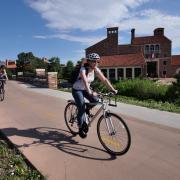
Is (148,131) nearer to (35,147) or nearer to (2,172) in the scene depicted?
(35,147)

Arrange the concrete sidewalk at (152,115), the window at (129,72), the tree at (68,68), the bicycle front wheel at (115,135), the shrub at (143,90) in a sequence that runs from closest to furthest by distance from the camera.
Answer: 1. the bicycle front wheel at (115,135)
2. the concrete sidewalk at (152,115)
3. the shrub at (143,90)
4. the tree at (68,68)
5. the window at (129,72)

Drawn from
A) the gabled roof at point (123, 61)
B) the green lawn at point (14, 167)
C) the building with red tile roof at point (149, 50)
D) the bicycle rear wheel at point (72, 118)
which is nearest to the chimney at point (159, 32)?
the building with red tile roof at point (149, 50)

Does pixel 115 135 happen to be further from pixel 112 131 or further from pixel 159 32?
pixel 159 32

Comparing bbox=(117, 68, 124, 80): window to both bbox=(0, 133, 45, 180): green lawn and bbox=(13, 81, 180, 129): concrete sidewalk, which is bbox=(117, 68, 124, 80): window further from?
bbox=(0, 133, 45, 180): green lawn

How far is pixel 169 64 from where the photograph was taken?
214 feet

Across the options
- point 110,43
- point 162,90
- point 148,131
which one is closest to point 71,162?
point 148,131

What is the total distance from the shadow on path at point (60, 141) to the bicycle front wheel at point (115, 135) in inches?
6.2

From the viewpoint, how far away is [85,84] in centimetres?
561

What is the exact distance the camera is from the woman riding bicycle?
5672 millimetres

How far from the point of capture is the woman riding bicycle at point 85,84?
5.67m

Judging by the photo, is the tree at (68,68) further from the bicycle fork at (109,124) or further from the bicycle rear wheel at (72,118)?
the bicycle fork at (109,124)

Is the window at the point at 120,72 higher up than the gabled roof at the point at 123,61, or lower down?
lower down

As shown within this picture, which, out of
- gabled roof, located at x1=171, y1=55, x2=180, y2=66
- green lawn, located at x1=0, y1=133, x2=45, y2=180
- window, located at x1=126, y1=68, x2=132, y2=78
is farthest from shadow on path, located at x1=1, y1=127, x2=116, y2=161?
gabled roof, located at x1=171, y1=55, x2=180, y2=66

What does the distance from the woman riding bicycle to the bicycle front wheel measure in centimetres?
51
